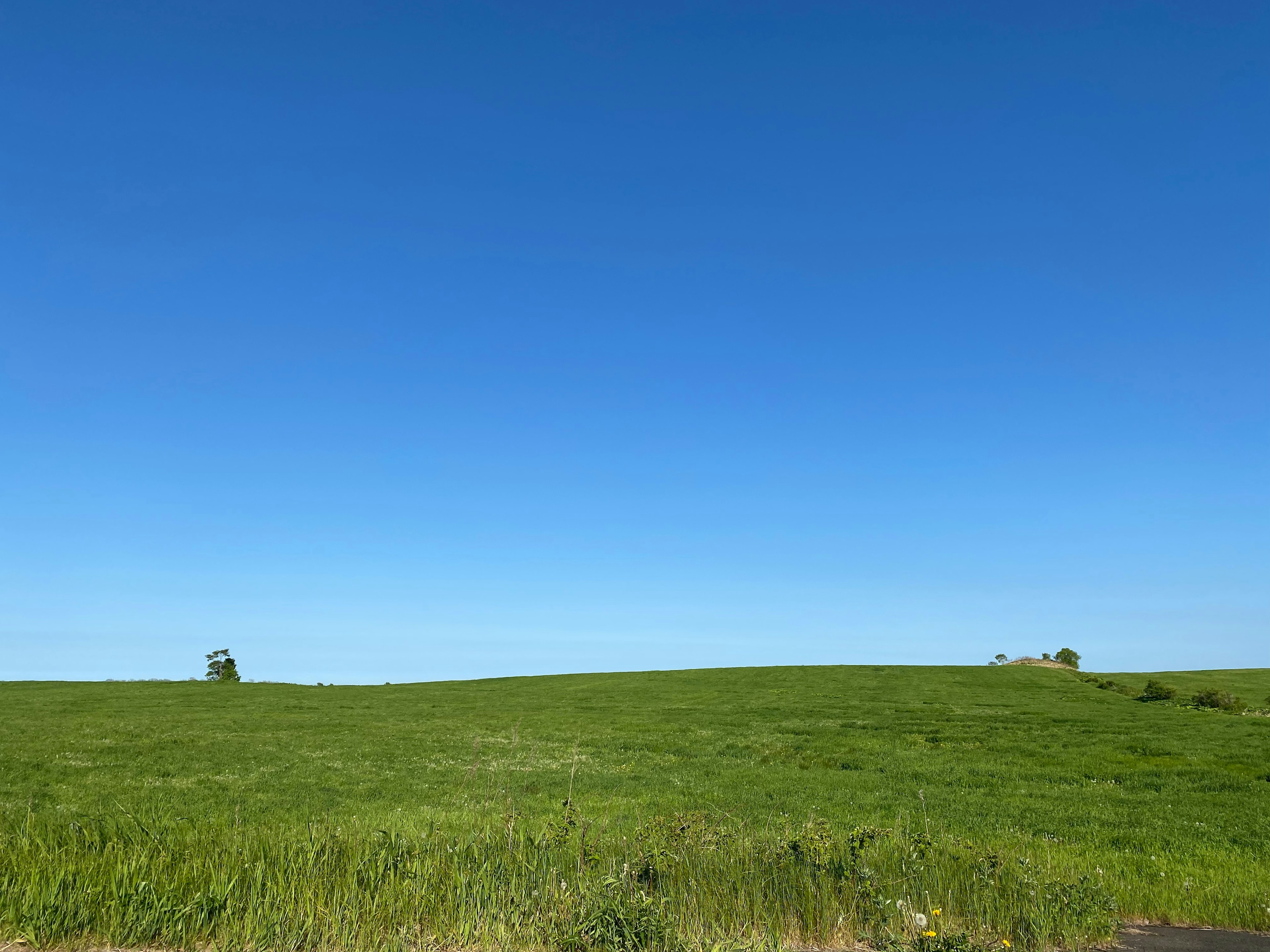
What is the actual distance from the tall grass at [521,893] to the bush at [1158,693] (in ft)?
158

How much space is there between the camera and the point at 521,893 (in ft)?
29.6

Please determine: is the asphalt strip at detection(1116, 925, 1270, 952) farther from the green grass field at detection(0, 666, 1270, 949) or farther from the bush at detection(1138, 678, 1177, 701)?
the bush at detection(1138, 678, 1177, 701)

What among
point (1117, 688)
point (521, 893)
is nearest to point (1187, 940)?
point (521, 893)

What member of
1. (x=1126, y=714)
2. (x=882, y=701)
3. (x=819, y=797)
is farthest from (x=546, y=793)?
(x=1126, y=714)

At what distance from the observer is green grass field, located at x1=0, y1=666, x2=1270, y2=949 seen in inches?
331

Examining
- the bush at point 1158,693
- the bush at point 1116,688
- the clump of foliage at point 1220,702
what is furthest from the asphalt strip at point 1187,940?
the bush at point 1116,688

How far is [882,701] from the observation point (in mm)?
48438

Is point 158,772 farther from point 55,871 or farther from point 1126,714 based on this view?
point 1126,714

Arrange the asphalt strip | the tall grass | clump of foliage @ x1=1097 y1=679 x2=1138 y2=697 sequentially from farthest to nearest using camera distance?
clump of foliage @ x1=1097 y1=679 x2=1138 y2=697, the asphalt strip, the tall grass

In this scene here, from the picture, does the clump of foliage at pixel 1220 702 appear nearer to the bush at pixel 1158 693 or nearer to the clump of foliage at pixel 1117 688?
the bush at pixel 1158 693

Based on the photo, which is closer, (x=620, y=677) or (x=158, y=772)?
(x=158, y=772)

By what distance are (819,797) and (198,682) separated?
59359 mm

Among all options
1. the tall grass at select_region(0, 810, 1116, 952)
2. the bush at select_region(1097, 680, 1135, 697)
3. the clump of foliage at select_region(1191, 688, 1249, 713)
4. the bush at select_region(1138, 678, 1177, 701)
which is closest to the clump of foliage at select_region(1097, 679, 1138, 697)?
the bush at select_region(1097, 680, 1135, 697)

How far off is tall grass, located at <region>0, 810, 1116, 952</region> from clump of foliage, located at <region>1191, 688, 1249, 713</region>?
137ft
